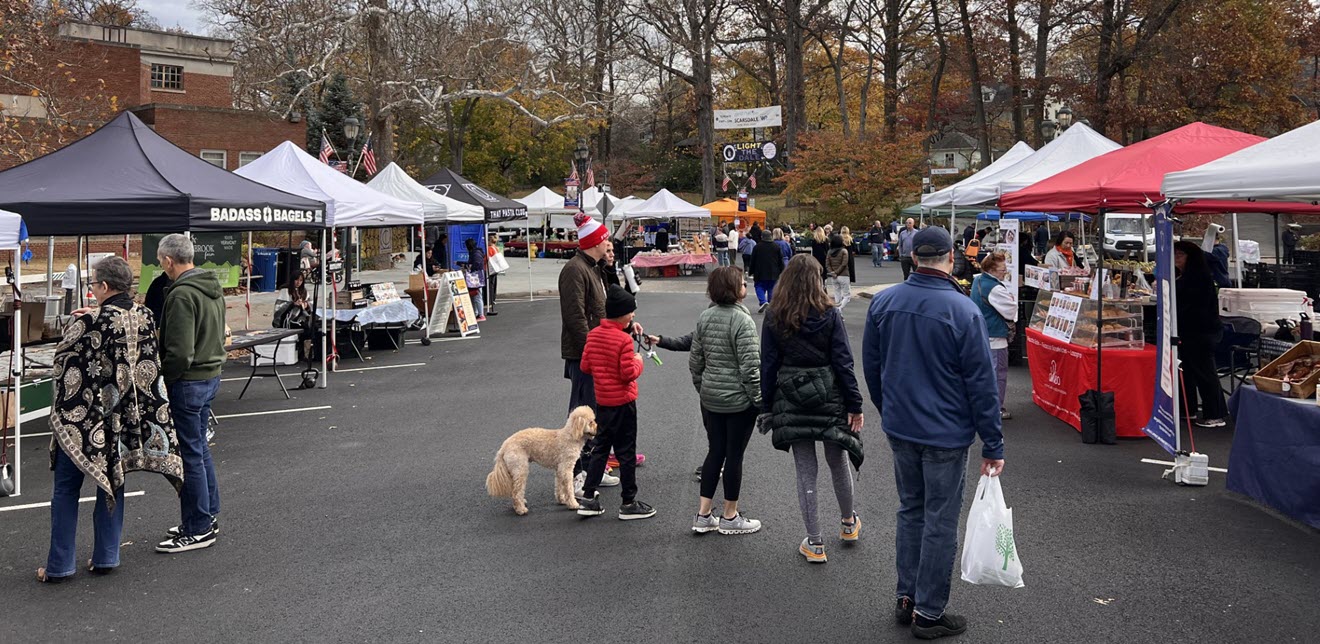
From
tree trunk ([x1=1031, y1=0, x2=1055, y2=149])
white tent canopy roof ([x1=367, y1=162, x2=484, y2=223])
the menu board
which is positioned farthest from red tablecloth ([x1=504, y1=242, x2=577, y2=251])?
the menu board

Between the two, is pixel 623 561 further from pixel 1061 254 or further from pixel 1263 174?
pixel 1061 254

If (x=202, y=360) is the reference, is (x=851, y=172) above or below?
above

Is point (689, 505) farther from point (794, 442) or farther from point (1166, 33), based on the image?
point (1166, 33)

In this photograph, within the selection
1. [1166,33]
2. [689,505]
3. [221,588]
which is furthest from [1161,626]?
[1166,33]

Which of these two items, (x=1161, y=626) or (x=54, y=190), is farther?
(x=54, y=190)

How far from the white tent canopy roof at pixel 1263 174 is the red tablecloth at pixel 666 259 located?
25506mm

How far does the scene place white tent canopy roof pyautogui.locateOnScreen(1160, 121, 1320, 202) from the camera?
6098mm

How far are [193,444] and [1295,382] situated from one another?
7.00m

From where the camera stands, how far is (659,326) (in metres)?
17.9

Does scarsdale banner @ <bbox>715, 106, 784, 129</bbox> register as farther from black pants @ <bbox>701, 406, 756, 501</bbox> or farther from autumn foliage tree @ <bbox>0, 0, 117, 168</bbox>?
black pants @ <bbox>701, 406, 756, 501</bbox>

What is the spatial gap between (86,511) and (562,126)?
1964 inches

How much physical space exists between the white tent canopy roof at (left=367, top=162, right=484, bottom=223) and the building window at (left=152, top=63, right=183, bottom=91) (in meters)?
36.2

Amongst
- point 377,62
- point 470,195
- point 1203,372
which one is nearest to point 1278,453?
point 1203,372

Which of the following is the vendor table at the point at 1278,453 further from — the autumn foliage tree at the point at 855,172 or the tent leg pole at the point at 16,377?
the autumn foliage tree at the point at 855,172
